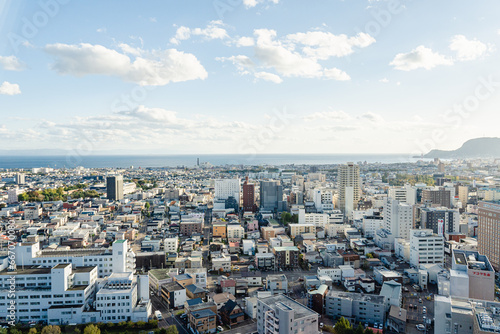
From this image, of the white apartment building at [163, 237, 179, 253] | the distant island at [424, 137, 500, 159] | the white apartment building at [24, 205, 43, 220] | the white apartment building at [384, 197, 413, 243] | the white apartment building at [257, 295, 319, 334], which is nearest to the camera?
the white apartment building at [257, 295, 319, 334]

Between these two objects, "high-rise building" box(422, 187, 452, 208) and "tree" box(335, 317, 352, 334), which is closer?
"tree" box(335, 317, 352, 334)

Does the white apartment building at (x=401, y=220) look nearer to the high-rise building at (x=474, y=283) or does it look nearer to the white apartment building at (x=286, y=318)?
the high-rise building at (x=474, y=283)

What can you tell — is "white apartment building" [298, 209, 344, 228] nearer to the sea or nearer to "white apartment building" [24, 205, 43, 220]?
"white apartment building" [24, 205, 43, 220]

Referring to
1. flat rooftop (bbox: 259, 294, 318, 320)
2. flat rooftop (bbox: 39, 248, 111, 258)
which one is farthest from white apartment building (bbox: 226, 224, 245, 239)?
flat rooftop (bbox: 259, 294, 318, 320)

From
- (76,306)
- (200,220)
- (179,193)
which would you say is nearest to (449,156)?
(179,193)

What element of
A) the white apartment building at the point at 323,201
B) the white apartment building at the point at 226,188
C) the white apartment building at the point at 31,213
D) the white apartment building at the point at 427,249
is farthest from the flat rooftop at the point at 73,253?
the white apartment building at the point at 226,188

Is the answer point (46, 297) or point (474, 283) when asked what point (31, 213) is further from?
point (474, 283)

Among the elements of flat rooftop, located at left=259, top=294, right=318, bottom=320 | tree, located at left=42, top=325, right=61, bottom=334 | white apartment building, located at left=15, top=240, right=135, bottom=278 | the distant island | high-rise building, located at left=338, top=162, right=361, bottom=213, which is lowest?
tree, located at left=42, top=325, right=61, bottom=334
